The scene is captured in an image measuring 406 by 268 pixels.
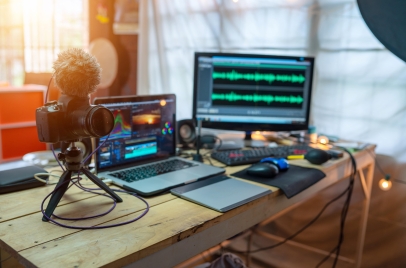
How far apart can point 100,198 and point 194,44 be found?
1.90m

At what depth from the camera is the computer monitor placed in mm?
1736

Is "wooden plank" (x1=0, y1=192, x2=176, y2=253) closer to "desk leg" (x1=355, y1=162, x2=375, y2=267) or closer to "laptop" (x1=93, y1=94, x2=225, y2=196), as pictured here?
"laptop" (x1=93, y1=94, x2=225, y2=196)

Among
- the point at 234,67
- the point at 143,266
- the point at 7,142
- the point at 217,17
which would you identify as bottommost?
the point at 7,142

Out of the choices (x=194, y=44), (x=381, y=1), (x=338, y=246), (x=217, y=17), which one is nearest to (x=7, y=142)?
(x=194, y=44)

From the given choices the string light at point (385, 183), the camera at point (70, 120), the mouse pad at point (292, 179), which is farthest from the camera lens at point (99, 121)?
the string light at point (385, 183)

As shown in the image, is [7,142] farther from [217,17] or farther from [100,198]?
[100,198]

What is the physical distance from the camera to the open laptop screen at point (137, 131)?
4.02ft

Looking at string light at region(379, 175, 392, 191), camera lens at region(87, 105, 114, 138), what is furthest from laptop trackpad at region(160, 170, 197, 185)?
string light at region(379, 175, 392, 191)

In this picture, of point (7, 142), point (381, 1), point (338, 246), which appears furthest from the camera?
point (7, 142)

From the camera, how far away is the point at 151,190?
1.07m

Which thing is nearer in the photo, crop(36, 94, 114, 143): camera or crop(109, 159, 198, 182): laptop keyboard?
crop(36, 94, 114, 143): camera

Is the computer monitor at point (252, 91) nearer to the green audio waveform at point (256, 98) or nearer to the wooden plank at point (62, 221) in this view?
the green audio waveform at point (256, 98)

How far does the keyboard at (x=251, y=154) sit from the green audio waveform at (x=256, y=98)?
26cm

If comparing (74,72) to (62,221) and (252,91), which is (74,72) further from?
(252,91)
